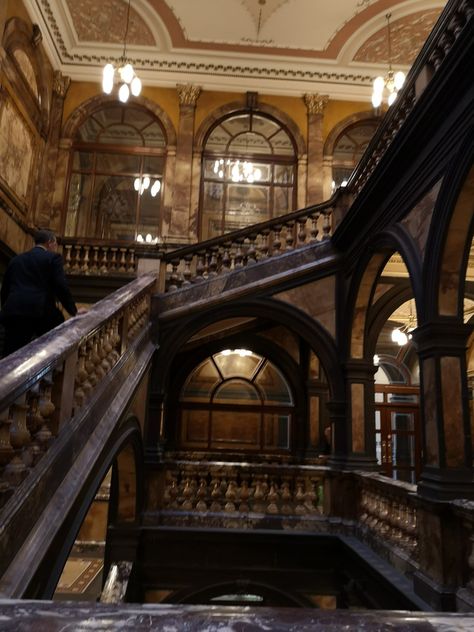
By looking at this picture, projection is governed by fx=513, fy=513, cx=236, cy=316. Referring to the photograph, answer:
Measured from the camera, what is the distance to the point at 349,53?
1109 centimetres

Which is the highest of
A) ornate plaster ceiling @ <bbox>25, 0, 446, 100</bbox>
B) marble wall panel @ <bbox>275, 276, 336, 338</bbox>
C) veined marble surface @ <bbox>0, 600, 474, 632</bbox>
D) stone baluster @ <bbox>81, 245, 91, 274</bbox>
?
ornate plaster ceiling @ <bbox>25, 0, 446, 100</bbox>

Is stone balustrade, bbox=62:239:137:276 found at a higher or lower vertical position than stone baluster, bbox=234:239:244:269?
higher

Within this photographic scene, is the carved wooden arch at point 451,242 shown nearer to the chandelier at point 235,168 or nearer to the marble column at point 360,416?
the marble column at point 360,416

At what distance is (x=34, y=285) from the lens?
3584mm

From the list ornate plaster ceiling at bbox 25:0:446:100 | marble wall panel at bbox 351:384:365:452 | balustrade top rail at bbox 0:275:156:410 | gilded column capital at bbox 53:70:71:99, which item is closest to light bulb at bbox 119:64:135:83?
ornate plaster ceiling at bbox 25:0:446:100

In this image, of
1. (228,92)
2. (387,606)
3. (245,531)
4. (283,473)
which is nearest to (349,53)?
(228,92)

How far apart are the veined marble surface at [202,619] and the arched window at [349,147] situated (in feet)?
35.6

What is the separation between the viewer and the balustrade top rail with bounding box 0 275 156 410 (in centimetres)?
225

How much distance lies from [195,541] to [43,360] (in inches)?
206

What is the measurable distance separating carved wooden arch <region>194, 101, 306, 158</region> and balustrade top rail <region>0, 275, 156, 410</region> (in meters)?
7.88

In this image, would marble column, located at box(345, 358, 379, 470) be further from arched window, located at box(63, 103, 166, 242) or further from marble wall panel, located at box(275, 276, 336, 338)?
arched window, located at box(63, 103, 166, 242)

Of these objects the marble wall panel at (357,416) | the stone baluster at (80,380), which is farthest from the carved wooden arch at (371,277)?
the stone baluster at (80,380)

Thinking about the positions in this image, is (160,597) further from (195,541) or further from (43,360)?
(43,360)

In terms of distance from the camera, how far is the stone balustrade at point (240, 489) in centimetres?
732
